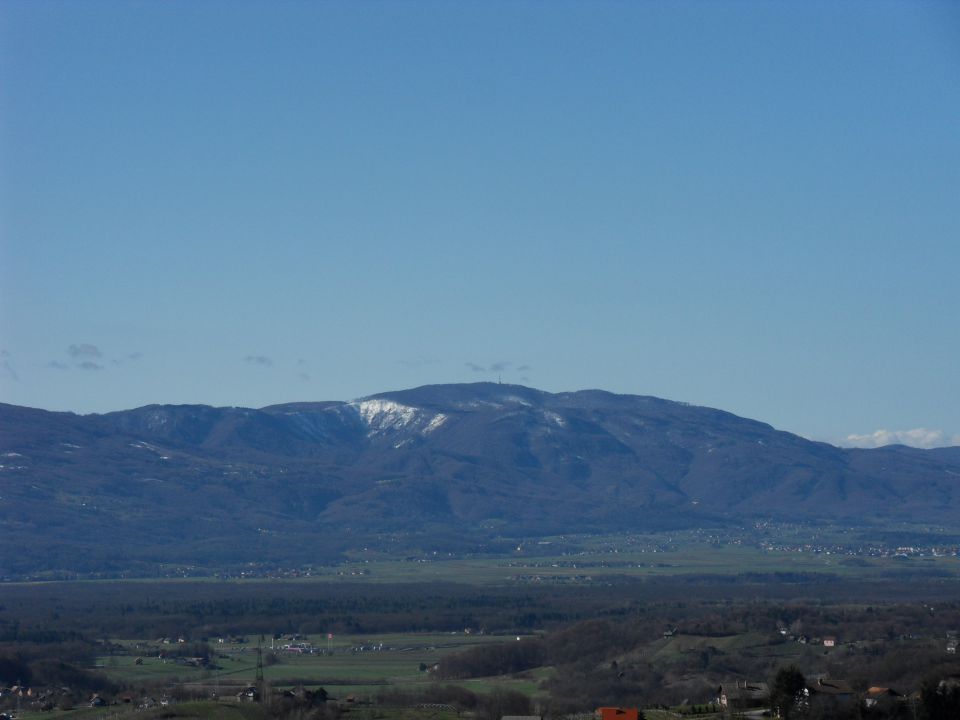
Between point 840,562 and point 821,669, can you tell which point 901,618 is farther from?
point 840,562

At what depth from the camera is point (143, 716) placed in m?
48.6

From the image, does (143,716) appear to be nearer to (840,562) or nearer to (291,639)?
(291,639)

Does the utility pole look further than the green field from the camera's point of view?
No

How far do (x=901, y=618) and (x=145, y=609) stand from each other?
154ft

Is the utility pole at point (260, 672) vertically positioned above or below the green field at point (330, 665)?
above

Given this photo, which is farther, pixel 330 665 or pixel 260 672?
pixel 330 665

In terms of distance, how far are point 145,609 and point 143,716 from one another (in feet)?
199

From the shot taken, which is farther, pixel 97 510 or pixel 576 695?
pixel 97 510

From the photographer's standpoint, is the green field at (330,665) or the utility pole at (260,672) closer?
the utility pole at (260,672)

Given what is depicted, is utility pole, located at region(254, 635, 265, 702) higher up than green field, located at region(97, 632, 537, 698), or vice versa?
utility pole, located at region(254, 635, 265, 702)

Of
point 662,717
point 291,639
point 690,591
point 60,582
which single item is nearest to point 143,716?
point 662,717

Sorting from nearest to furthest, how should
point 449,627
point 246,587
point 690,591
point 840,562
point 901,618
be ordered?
1. point 901,618
2. point 449,627
3. point 690,591
4. point 246,587
5. point 840,562

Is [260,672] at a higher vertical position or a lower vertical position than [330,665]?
higher

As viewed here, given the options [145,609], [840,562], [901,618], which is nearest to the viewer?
[901,618]
